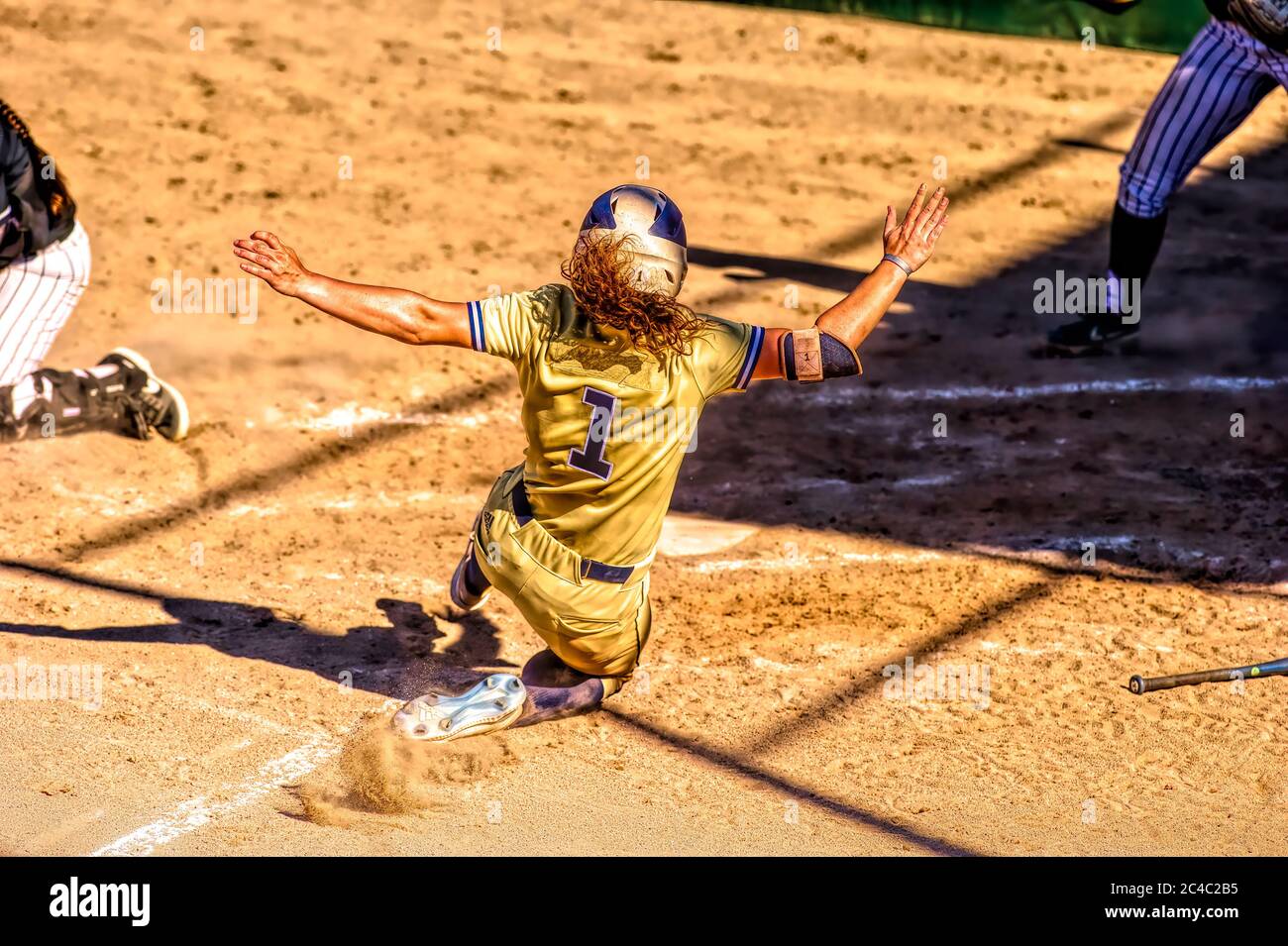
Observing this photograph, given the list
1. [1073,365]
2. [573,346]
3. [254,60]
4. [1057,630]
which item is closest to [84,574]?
[573,346]

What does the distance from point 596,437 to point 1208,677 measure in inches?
72.6

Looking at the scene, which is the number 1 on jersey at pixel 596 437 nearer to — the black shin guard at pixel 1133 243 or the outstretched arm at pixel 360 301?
the outstretched arm at pixel 360 301

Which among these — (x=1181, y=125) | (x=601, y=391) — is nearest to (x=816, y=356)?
(x=601, y=391)

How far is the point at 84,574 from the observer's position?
5441mm

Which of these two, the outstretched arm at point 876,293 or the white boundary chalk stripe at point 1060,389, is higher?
the outstretched arm at point 876,293

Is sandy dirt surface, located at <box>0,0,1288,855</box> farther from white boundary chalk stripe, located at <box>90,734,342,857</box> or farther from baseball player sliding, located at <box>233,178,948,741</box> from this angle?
baseball player sliding, located at <box>233,178,948,741</box>

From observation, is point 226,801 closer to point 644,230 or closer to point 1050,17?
point 644,230

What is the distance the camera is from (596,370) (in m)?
3.99

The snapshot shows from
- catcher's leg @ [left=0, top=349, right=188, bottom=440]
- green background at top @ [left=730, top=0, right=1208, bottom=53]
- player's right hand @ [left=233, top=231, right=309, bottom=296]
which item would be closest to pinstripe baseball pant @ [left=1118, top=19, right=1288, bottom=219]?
catcher's leg @ [left=0, top=349, right=188, bottom=440]

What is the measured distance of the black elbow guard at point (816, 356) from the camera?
13.0 ft

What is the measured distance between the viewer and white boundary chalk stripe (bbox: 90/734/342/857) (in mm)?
3932

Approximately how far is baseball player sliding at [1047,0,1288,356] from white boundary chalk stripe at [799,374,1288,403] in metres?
0.38

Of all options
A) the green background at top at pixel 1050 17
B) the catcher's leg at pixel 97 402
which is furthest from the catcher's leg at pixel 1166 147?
the green background at top at pixel 1050 17

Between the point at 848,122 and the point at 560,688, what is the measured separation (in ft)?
20.3
